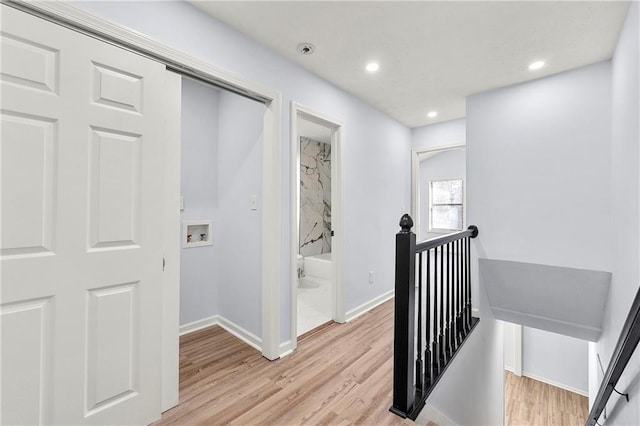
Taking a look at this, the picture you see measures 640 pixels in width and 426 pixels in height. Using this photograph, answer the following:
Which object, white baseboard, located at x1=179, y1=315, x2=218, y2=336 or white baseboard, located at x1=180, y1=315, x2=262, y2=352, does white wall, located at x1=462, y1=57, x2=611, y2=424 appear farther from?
white baseboard, located at x1=179, y1=315, x2=218, y2=336

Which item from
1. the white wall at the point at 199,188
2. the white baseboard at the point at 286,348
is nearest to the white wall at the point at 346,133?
the white baseboard at the point at 286,348

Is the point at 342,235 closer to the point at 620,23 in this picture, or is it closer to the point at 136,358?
the point at 136,358

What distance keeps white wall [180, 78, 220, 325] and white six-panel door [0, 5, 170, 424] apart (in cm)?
127

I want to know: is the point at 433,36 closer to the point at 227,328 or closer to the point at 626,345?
the point at 626,345

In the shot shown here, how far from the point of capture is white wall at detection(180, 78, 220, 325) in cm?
281

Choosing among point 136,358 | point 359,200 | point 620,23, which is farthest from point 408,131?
point 136,358

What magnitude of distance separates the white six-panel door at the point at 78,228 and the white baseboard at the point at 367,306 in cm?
199

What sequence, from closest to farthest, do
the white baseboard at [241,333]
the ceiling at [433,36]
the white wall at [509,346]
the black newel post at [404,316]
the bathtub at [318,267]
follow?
the black newel post at [404,316]
the ceiling at [433,36]
the white baseboard at [241,333]
the bathtub at [318,267]
the white wall at [509,346]

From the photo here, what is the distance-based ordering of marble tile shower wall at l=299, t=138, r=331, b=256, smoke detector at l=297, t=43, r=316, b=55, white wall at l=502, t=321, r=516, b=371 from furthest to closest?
marble tile shower wall at l=299, t=138, r=331, b=256 < white wall at l=502, t=321, r=516, b=371 < smoke detector at l=297, t=43, r=316, b=55

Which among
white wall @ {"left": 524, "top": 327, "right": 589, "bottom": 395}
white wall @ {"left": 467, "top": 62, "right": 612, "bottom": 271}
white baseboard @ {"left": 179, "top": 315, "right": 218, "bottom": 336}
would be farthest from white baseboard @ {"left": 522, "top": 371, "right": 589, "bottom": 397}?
white baseboard @ {"left": 179, "top": 315, "right": 218, "bottom": 336}

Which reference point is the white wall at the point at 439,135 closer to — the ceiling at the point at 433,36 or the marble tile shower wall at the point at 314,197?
the ceiling at the point at 433,36

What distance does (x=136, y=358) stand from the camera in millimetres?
1541

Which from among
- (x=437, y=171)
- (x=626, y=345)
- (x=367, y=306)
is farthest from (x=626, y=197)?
(x=437, y=171)

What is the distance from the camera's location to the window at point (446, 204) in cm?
641
